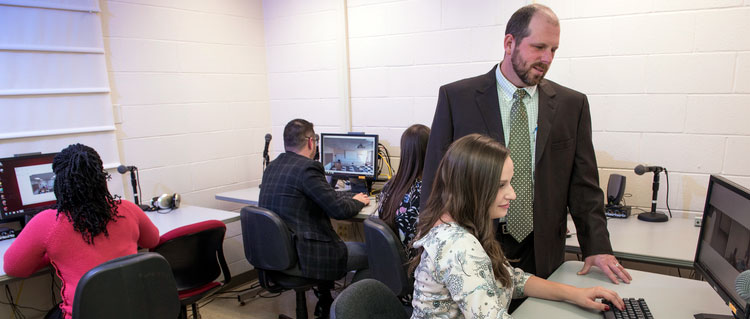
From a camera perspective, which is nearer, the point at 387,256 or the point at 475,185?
the point at 475,185

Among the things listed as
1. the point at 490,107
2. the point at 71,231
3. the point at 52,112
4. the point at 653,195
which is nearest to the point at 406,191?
the point at 490,107

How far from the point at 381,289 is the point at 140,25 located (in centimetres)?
271

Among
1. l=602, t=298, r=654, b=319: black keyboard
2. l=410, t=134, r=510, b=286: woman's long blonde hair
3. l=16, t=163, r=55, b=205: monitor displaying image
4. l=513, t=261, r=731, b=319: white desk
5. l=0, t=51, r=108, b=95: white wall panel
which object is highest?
A: l=0, t=51, r=108, b=95: white wall panel

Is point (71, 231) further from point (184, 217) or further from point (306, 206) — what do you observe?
point (306, 206)

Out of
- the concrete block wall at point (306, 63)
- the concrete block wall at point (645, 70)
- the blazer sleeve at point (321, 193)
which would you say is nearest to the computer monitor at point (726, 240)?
the concrete block wall at point (645, 70)

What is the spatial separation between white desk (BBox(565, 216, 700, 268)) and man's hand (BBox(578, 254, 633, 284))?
1.52ft

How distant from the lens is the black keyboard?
1.16 meters

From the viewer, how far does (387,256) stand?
6.18 feet

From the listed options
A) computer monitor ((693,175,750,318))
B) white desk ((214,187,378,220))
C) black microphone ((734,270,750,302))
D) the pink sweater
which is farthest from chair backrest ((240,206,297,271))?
black microphone ((734,270,750,302))

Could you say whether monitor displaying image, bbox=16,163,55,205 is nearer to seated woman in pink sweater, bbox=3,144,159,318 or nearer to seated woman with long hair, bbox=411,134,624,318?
seated woman in pink sweater, bbox=3,144,159,318

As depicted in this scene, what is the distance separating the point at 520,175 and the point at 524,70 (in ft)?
1.17

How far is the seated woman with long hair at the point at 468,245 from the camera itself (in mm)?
1093

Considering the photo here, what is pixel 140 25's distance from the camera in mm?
2975

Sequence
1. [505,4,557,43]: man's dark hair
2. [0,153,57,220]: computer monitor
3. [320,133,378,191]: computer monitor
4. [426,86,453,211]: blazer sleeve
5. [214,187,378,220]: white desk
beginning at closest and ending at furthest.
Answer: [505,4,557,43]: man's dark hair < [426,86,453,211]: blazer sleeve < [0,153,57,220]: computer monitor < [214,187,378,220]: white desk < [320,133,378,191]: computer monitor
